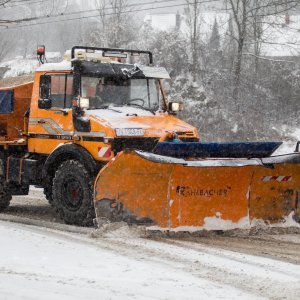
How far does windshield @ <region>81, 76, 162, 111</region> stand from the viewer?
9.59 m

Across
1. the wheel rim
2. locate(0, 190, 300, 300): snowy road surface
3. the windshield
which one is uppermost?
the windshield

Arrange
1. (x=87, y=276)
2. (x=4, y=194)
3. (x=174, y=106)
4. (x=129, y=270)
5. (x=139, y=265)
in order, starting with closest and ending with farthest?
(x=87, y=276)
(x=129, y=270)
(x=139, y=265)
(x=174, y=106)
(x=4, y=194)

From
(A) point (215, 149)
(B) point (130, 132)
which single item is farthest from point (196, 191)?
(B) point (130, 132)

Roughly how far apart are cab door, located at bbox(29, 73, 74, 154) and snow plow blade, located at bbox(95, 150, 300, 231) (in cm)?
162

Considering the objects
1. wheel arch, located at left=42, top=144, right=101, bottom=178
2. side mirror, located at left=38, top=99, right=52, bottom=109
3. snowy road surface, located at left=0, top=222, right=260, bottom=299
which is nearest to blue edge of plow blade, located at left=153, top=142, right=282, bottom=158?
wheel arch, located at left=42, top=144, right=101, bottom=178

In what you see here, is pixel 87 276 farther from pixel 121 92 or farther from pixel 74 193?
pixel 121 92

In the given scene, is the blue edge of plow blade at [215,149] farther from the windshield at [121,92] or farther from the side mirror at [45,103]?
the side mirror at [45,103]

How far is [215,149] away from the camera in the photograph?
8.48 m

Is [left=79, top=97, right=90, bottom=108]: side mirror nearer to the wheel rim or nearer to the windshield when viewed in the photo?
the windshield

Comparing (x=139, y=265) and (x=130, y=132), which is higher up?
(x=130, y=132)

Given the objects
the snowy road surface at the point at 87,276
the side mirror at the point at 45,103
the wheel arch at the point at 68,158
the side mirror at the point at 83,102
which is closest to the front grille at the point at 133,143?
the wheel arch at the point at 68,158

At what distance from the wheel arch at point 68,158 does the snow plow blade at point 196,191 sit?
83cm

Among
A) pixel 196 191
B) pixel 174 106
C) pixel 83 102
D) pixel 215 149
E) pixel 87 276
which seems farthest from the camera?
pixel 174 106

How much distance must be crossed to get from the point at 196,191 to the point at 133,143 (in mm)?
1157
